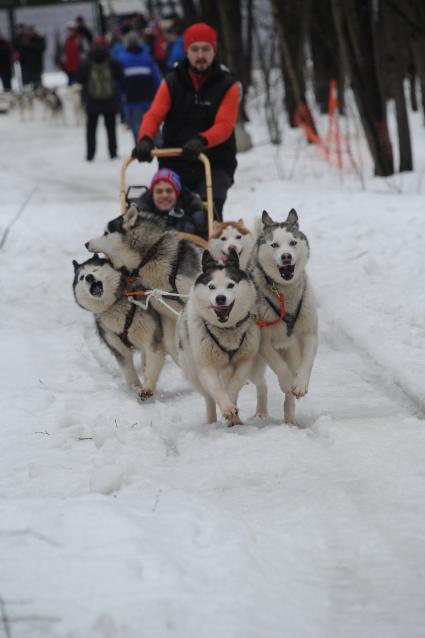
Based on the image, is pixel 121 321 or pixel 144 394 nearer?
pixel 144 394

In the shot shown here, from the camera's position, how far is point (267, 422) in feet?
16.1

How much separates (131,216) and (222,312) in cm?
131

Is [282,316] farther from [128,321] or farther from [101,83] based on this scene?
[101,83]

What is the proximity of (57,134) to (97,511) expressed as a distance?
1864 centimetres

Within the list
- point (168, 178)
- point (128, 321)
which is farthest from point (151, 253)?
point (168, 178)

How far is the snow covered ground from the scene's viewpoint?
2.64 m

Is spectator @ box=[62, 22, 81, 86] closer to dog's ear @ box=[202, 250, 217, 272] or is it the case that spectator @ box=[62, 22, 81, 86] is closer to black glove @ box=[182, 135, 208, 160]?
black glove @ box=[182, 135, 208, 160]

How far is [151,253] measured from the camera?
563cm

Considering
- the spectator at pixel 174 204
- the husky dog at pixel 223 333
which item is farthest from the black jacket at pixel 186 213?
the husky dog at pixel 223 333

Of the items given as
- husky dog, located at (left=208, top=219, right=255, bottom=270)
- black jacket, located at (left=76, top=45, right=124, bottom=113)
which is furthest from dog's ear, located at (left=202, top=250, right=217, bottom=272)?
black jacket, located at (left=76, top=45, right=124, bottom=113)

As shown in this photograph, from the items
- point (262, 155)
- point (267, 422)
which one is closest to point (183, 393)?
point (267, 422)

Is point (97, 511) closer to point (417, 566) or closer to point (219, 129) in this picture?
point (417, 566)

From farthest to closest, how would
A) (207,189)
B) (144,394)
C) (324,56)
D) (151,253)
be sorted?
(324,56) → (207,189) → (151,253) → (144,394)

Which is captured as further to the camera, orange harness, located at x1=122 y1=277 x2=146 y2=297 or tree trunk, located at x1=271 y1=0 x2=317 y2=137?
tree trunk, located at x1=271 y1=0 x2=317 y2=137
